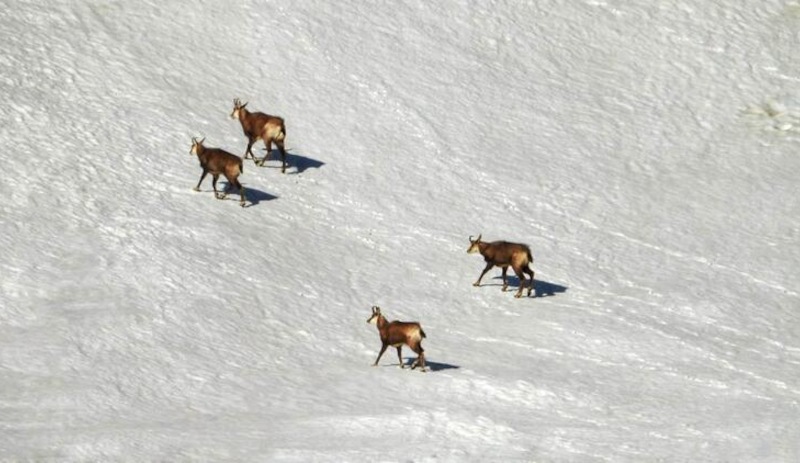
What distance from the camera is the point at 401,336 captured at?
89.6 ft

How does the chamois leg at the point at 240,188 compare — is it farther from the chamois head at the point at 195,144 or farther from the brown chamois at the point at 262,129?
the brown chamois at the point at 262,129

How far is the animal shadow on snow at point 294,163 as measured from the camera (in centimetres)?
3565

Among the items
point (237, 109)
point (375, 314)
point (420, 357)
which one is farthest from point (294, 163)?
point (420, 357)

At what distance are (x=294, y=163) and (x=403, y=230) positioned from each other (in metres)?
3.59

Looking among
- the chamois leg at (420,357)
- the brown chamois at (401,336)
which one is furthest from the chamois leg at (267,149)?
the chamois leg at (420,357)

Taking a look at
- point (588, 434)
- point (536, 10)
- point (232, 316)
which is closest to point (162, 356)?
point (232, 316)

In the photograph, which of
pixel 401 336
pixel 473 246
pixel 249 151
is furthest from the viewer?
pixel 249 151

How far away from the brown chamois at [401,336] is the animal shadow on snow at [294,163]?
8.59 metres

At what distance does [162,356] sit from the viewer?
27172 mm

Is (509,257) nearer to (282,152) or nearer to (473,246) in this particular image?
(473,246)

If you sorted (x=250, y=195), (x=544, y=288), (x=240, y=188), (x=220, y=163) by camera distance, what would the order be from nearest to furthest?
1. (x=544, y=288)
2. (x=220, y=163)
3. (x=240, y=188)
4. (x=250, y=195)

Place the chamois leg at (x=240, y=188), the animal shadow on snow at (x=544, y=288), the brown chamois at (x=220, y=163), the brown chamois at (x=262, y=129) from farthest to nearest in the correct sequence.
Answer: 1. the brown chamois at (x=262, y=129)
2. the chamois leg at (x=240, y=188)
3. the brown chamois at (x=220, y=163)
4. the animal shadow on snow at (x=544, y=288)

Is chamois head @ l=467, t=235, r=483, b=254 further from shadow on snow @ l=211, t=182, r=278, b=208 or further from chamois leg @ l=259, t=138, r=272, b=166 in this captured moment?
chamois leg @ l=259, t=138, r=272, b=166

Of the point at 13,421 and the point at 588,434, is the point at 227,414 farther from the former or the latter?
the point at 588,434
